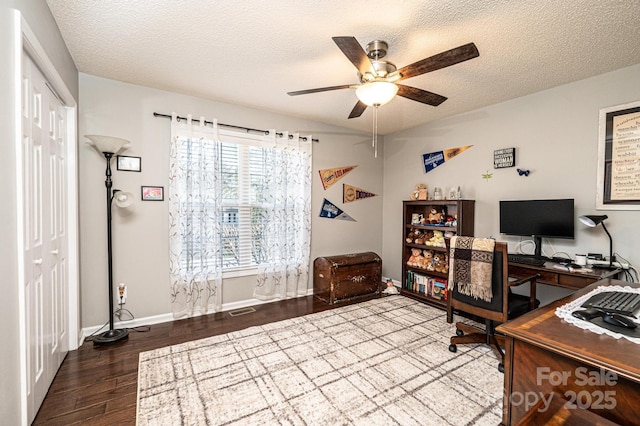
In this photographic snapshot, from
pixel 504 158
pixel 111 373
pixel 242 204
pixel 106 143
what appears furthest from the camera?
pixel 242 204

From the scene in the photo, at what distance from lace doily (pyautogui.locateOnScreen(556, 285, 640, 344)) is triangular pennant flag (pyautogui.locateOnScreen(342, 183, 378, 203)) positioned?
3.10m

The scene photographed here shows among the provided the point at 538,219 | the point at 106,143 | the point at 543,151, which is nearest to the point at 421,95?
the point at 543,151

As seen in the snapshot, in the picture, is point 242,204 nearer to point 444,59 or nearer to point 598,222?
point 444,59

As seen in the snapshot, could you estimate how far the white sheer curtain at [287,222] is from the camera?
3654mm

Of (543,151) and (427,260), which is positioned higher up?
(543,151)

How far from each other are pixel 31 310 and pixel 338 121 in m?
3.68

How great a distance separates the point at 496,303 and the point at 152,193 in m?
3.47

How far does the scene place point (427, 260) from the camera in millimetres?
3863

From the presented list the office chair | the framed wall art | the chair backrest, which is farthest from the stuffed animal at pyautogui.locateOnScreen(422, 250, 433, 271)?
the framed wall art

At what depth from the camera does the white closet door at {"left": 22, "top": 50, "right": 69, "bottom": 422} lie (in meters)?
1.57

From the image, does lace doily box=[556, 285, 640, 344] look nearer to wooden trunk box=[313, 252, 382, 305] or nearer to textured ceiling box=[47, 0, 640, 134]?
textured ceiling box=[47, 0, 640, 134]

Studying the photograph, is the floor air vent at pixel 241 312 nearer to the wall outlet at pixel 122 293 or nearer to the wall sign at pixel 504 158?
the wall outlet at pixel 122 293

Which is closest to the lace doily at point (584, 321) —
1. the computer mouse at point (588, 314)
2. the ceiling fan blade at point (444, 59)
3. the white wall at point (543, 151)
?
the computer mouse at point (588, 314)

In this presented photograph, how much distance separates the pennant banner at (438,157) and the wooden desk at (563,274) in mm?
1727
